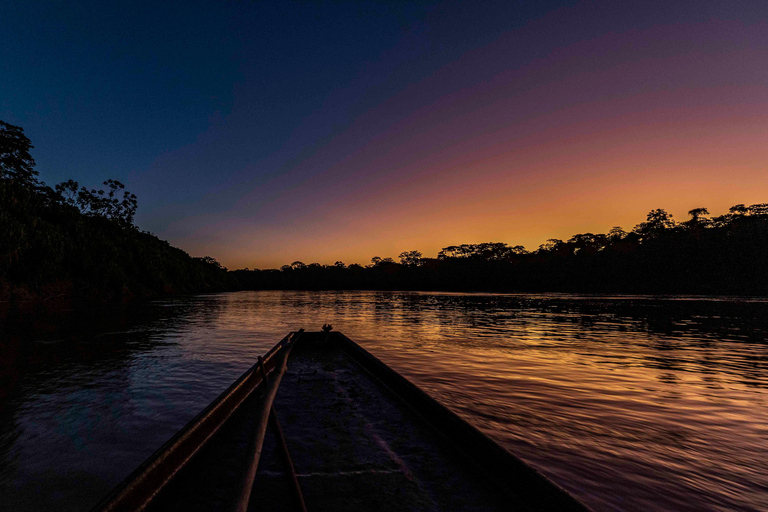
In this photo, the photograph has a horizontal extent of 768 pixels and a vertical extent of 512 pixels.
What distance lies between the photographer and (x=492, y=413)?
23.0 ft

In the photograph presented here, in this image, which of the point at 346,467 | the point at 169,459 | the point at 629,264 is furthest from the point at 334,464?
the point at 629,264

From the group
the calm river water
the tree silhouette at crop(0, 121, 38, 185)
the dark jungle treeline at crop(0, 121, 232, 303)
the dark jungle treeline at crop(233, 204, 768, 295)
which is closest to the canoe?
the calm river water

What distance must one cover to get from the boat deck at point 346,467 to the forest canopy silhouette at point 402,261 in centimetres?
3808

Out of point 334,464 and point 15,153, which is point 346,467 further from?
point 15,153

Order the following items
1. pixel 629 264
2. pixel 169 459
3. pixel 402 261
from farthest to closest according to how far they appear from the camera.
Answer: pixel 402 261, pixel 629 264, pixel 169 459

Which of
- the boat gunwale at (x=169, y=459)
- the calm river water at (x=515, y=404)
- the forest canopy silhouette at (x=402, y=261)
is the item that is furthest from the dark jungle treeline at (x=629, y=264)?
the boat gunwale at (x=169, y=459)

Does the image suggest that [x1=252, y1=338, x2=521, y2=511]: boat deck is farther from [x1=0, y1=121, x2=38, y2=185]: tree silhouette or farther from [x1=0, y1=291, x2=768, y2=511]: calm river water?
[x1=0, y1=121, x2=38, y2=185]: tree silhouette

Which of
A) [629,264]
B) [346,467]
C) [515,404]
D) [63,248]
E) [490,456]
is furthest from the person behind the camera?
[629,264]

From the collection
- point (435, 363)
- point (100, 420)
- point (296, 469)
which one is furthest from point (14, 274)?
point (296, 469)

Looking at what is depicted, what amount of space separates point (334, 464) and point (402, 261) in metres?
159

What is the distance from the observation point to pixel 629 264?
88.9 meters

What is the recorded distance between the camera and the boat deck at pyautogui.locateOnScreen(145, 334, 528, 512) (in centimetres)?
319

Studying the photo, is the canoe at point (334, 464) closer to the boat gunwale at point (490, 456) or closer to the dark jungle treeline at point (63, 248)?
the boat gunwale at point (490, 456)

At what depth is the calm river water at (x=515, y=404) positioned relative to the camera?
4.45 metres
